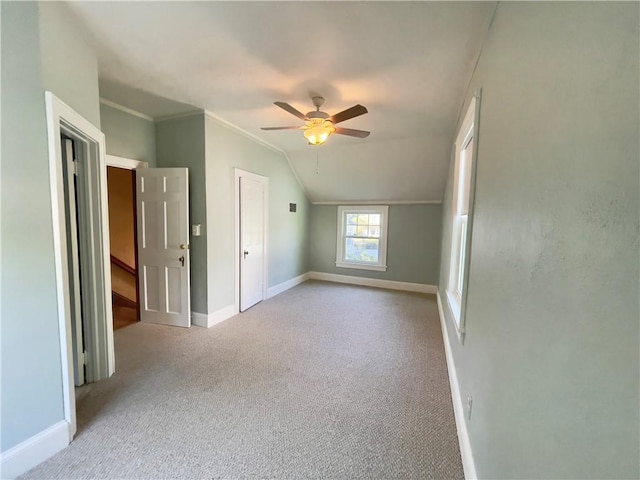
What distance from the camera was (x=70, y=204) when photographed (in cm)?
191

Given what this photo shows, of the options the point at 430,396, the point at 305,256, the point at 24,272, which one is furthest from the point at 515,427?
the point at 305,256

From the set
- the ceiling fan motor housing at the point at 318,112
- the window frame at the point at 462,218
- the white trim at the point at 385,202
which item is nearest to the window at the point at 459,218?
the window frame at the point at 462,218

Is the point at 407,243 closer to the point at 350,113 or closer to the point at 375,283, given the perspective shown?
the point at 375,283

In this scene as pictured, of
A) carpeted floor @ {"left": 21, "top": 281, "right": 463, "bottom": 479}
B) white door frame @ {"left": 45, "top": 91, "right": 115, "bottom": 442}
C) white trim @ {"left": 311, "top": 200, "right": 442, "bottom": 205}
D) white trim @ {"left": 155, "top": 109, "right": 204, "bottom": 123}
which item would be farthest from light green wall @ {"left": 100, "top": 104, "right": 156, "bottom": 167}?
white trim @ {"left": 311, "top": 200, "right": 442, "bottom": 205}

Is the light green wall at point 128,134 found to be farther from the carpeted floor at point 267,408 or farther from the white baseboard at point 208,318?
the carpeted floor at point 267,408

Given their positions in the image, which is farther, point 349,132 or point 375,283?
point 375,283

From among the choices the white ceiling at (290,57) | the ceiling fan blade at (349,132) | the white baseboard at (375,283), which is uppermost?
the white ceiling at (290,57)

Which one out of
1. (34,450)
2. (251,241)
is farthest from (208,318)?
(34,450)

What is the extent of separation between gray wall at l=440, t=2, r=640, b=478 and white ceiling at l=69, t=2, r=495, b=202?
637 millimetres

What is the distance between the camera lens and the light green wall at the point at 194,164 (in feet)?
10.0

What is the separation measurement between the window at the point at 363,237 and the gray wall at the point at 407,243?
11 cm

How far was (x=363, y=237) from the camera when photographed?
18.5ft

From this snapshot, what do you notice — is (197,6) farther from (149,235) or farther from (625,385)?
(149,235)

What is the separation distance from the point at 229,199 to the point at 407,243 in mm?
3513
